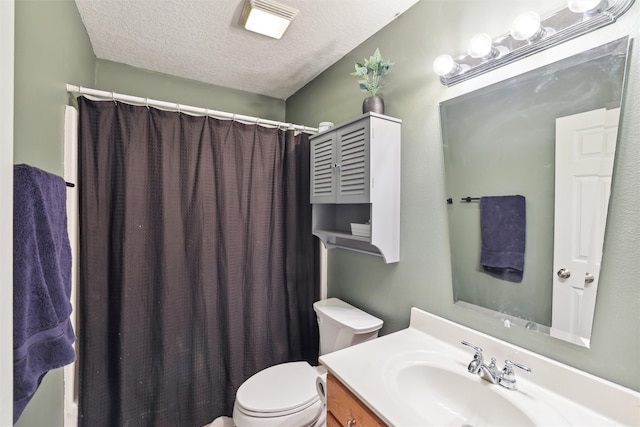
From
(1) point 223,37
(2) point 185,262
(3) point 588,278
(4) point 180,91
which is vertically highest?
(1) point 223,37

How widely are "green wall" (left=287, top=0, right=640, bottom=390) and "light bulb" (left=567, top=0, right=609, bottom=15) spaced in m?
0.07

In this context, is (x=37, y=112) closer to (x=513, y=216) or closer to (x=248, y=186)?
(x=248, y=186)

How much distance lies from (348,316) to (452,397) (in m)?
0.67

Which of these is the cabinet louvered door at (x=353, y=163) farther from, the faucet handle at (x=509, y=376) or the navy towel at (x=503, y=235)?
the faucet handle at (x=509, y=376)

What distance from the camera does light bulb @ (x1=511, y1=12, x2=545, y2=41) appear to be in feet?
2.99

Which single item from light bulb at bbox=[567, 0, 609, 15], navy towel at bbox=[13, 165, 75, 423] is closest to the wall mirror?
light bulb at bbox=[567, 0, 609, 15]

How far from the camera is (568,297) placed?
0.90 m

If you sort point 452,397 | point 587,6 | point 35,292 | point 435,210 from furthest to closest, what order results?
1. point 435,210
2. point 452,397
3. point 587,6
4. point 35,292

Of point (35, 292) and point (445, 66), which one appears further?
point (445, 66)

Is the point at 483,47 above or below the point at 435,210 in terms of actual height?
above

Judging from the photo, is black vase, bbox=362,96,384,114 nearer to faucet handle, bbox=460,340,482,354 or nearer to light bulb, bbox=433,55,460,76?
light bulb, bbox=433,55,460,76

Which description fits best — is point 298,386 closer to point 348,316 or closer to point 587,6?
point 348,316

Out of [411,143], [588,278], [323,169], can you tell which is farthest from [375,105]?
[588,278]

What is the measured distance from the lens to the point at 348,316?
160cm
